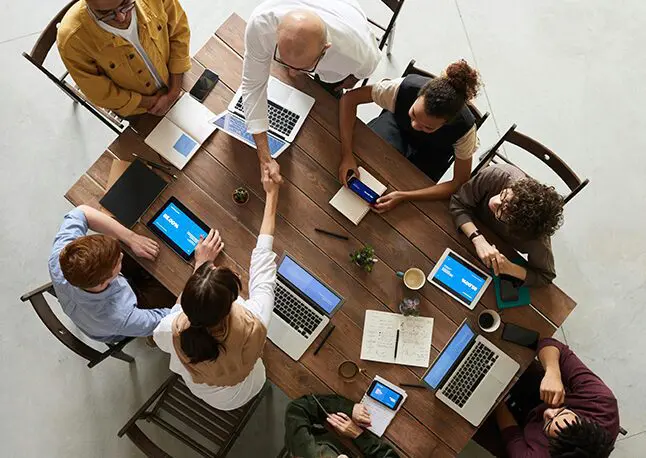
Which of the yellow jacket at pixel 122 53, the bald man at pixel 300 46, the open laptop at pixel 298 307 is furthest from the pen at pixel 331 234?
the yellow jacket at pixel 122 53

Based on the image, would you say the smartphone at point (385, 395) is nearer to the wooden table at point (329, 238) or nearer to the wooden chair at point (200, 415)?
the wooden table at point (329, 238)

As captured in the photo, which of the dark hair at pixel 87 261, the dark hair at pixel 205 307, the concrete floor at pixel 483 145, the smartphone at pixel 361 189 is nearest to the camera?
the dark hair at pixel 205 307

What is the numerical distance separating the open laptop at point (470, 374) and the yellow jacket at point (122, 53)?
5.73 ft

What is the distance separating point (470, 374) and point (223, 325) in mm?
1136

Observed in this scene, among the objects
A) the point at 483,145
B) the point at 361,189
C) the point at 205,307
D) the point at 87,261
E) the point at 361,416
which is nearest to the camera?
the point at 205,307

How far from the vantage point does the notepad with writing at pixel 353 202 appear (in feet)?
8.10

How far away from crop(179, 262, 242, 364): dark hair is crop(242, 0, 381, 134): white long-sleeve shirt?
0.82 metres

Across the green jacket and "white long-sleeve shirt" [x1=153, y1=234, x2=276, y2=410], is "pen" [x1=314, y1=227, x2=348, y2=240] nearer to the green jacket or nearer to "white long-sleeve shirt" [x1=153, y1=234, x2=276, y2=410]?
"white long-sleeve shirt" [x1=153, y1=234, x2=276, y2=410]

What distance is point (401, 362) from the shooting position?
7.73 ft

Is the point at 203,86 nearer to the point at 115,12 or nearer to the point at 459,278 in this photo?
the point at 115,12

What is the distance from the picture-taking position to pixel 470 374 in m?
2.37

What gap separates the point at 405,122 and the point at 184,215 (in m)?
1.16

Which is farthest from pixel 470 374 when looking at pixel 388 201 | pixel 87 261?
pixel 87 261

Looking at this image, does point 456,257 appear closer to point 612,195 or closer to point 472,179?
point 472,179
